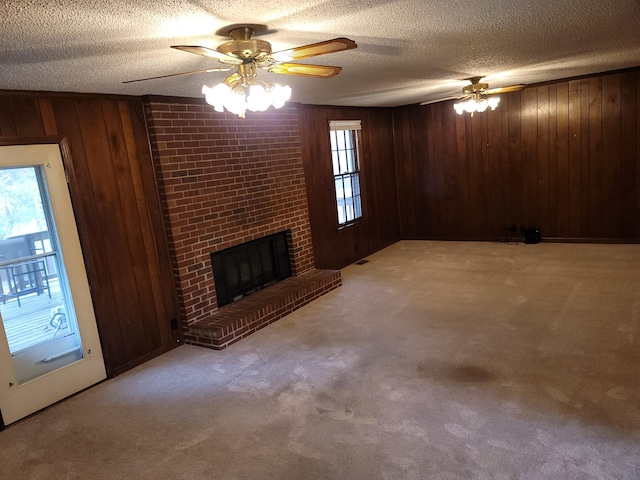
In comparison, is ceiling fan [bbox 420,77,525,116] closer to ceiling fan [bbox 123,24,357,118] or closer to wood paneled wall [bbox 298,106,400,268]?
wood paneled wall [bbox 298,106,400,268]

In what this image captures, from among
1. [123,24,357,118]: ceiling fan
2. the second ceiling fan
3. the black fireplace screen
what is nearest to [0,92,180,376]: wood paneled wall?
the black fireplace screen

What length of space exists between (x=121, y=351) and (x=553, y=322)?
363 centimetres

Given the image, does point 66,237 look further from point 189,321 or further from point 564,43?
point 564,43

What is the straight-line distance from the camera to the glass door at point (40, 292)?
9.98ft

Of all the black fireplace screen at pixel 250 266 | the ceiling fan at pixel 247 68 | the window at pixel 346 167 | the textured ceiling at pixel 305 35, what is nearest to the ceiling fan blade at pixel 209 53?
the ceiling fan at pixel 247 68

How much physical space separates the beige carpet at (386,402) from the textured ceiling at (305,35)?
2218mm

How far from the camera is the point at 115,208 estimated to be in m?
3.66

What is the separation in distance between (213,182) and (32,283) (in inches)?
70.0

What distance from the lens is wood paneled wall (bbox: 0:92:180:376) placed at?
3.28 m

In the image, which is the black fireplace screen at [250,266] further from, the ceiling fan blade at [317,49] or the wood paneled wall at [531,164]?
the wood paneled wall at [531,164]

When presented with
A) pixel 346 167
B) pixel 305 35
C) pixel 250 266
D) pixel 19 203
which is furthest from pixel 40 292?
pixel 346 167

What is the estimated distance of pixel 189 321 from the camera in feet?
13.6

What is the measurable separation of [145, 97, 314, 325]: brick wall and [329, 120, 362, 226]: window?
1.10 meters

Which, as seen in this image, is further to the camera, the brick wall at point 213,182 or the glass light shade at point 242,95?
the brick wall at point 213,182
